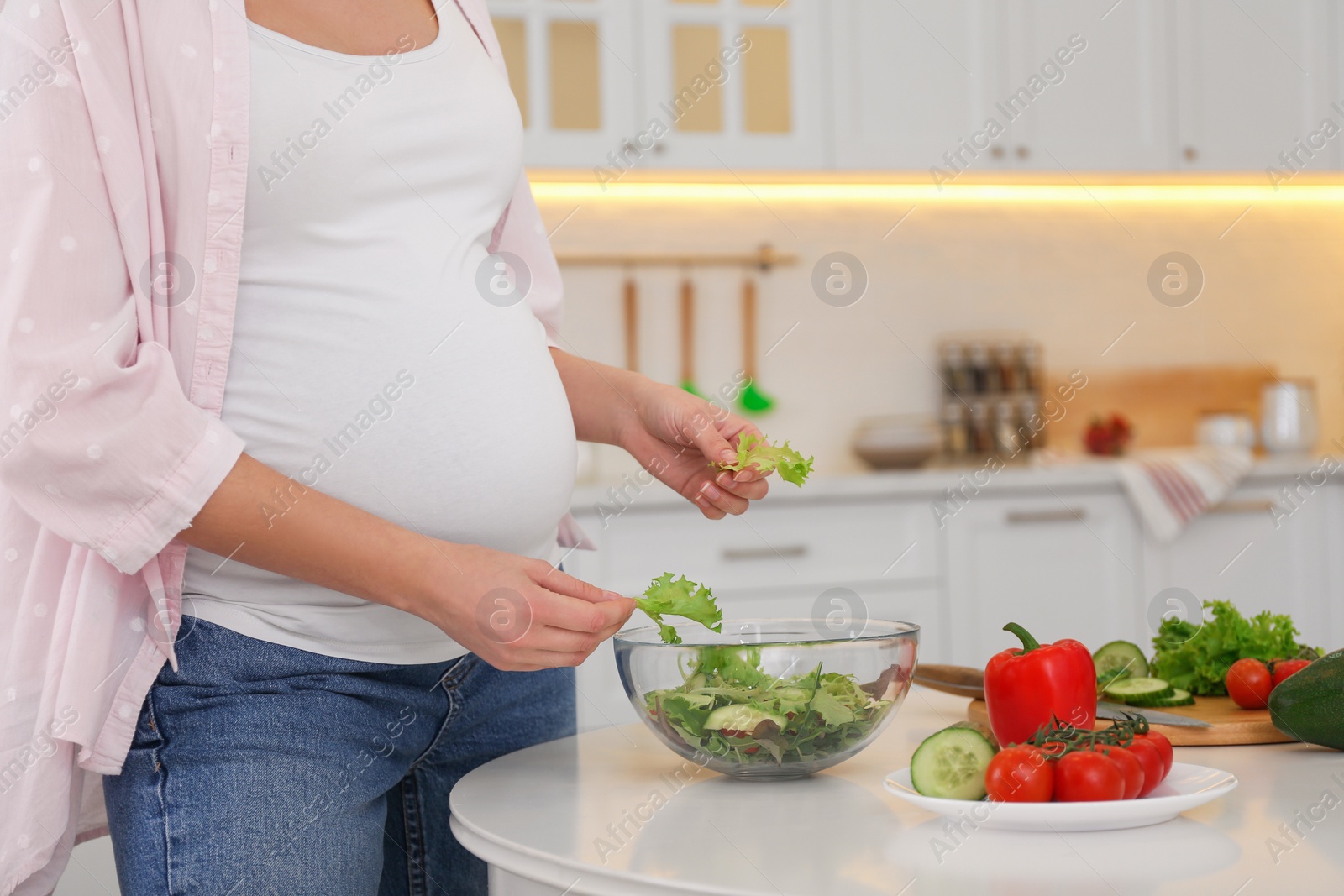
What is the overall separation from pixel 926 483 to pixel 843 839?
5.93 feet

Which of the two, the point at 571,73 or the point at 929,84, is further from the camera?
the point at 929,84

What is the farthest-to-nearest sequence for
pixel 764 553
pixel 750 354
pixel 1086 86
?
pixel 750 354, pixel 1086 86, pixel 764 553

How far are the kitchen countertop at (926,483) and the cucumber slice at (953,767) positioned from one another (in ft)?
5.09

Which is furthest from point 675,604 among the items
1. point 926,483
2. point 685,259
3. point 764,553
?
point 685,259

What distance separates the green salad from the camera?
755 millimetres

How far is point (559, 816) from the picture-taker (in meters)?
0.74

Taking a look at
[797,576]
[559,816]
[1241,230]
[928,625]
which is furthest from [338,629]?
[1241,230]

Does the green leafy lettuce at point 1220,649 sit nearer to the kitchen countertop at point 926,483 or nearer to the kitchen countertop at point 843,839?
the kitchen countertop at point 843,839

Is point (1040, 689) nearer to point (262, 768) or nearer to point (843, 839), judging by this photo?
point (843, 839)

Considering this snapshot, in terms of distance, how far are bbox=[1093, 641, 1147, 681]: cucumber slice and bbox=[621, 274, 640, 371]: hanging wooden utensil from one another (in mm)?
1847

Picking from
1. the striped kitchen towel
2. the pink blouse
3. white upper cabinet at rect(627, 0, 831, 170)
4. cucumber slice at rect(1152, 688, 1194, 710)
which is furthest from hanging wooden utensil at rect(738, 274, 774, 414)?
the pink blouse

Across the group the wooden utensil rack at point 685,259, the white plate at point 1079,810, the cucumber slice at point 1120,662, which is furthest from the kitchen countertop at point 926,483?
the white plate at point 1079,810

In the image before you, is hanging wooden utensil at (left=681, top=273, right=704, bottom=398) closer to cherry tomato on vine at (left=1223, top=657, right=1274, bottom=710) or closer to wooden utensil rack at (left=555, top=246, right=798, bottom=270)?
wooden utensil rack at (left=555, top=246, right=798, bottom=270)

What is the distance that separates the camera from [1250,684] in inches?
36.9
